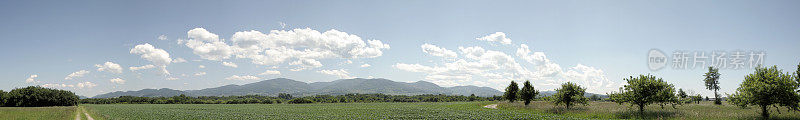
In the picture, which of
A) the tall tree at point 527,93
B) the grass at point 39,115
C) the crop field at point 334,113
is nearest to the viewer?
the crop field at point 334,113

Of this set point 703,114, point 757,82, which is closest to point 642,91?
point 703,114

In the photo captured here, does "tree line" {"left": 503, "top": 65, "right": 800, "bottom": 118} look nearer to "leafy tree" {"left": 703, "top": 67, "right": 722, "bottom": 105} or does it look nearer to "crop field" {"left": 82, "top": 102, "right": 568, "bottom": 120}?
"crop field" {"left": 82, "top": 102, "right": 568, "bottom": 120}

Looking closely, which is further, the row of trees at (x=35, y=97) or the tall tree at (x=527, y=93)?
the row of trees at (x=35, y=97)

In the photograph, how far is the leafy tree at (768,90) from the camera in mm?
20219

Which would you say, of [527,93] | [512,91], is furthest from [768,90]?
[512,91]

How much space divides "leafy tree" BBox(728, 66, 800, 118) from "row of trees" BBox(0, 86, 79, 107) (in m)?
116

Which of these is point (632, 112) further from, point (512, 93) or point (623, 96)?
point (512, 93)

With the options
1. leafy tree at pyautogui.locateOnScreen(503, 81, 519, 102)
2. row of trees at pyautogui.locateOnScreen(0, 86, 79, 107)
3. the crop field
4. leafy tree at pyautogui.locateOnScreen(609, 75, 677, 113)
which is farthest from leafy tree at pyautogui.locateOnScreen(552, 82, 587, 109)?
row of trees at pyautogui.locateOnScreen(0, 86, 79, 107)

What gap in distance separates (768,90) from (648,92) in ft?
25.5

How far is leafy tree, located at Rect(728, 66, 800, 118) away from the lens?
20219 mm

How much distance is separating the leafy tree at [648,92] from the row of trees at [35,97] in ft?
364

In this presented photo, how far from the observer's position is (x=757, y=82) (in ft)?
71.1

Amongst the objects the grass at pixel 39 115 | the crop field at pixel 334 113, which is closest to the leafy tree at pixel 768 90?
the crop field at pixel 334 113

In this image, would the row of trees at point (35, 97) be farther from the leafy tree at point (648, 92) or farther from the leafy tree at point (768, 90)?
the leafy tree at point (768, 90)
